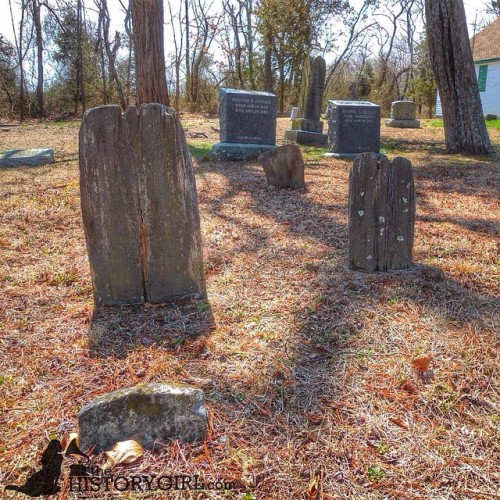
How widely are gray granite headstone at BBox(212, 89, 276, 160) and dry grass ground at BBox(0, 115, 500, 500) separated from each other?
5.15m

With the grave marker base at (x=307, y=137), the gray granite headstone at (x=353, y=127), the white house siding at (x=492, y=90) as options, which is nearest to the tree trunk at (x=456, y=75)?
the gray granite headstone at (x=353, y=127)

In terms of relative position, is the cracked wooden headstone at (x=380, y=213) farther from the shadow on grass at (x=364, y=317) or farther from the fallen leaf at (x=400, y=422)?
the fallen leaf at (x=400, y=422)

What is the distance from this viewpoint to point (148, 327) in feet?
9.50

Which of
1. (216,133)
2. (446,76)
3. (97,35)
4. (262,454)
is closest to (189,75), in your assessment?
(97,35)

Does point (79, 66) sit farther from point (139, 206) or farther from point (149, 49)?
point (139, 206)

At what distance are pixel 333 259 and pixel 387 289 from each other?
0.78 meters

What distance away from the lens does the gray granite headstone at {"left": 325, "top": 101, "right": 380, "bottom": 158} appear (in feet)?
33.1

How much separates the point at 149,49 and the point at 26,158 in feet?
11.0

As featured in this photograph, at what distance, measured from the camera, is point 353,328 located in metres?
2.78

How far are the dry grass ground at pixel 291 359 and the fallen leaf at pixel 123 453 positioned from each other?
0.04m

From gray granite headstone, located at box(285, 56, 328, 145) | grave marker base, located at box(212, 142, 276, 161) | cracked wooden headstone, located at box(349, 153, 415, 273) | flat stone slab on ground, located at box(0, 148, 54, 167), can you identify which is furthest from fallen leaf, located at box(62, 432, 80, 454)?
gray granite headstone, located at box(285, 56, 328, 145)

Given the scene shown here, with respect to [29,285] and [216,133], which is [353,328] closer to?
[29,285]

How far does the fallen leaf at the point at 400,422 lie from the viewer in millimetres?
1979

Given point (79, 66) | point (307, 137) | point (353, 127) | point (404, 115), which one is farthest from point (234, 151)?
point (79, 66)
